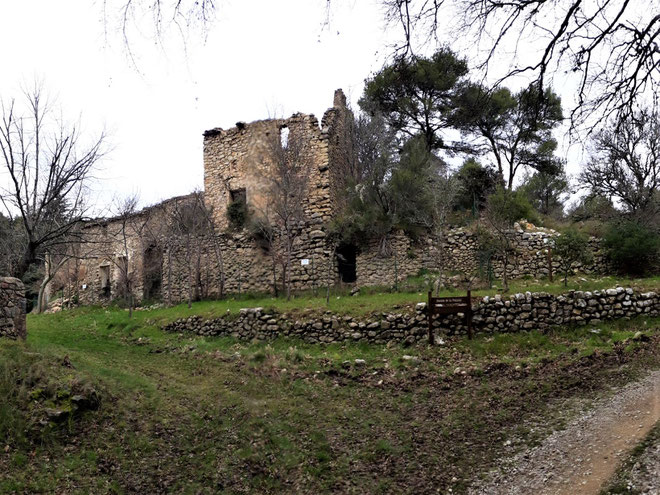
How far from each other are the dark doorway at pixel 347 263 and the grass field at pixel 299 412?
285 inches

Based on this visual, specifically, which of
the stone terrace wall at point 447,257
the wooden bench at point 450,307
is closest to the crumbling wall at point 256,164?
the stone terrace wall at point 447,257

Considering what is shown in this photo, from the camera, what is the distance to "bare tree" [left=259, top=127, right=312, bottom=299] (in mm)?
19281

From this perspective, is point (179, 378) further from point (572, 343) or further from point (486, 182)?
point (486, 182)

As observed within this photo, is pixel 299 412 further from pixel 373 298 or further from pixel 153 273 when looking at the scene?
pixel 153 273

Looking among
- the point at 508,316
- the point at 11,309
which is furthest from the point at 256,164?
the point at 508,316

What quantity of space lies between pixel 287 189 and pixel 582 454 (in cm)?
1509

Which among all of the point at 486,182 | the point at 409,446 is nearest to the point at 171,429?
the point at 409,446

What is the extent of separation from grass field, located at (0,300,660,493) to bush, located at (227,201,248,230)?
10848 millimetres

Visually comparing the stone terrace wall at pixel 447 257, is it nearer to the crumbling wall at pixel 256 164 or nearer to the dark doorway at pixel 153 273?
the crumbling wall at pixel 256 164

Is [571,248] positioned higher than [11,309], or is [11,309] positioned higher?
[571,248]

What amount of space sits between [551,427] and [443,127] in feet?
66.0

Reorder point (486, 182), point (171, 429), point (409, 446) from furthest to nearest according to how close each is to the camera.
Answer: point (486, 182)
point (171, 429)
point (409, 446)

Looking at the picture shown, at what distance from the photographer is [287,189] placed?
63.6 ft

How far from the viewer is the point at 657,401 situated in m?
7.17
